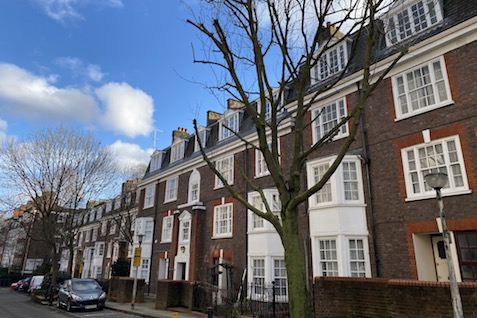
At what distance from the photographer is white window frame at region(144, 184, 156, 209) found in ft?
96.9

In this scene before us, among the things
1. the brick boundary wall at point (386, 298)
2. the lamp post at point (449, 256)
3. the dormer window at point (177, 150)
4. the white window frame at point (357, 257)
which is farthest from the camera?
the dormer window at point (177, 150)

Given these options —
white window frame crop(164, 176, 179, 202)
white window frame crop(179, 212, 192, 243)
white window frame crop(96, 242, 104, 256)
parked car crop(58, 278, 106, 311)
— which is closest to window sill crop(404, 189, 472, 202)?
white window frame crop(179, 212, 192, 243)

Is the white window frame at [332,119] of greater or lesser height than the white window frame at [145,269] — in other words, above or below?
above

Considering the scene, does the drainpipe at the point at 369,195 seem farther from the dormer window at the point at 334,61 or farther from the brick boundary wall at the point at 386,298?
the dormer window at the point at 334,61

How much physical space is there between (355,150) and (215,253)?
1097 centimetres

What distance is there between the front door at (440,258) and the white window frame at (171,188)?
18.7m

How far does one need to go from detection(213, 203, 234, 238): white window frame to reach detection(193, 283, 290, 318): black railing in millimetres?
3748

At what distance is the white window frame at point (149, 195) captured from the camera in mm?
29531

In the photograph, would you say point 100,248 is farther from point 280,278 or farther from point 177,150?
point 280,278

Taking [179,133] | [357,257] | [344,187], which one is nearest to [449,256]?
[357,257]

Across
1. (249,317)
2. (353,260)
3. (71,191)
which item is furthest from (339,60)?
(71,191)

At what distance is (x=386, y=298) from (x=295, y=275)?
4.80 m

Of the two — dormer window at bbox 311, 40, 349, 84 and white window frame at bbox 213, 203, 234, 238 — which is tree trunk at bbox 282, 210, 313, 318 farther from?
white window frame at bbox 213, 203, 234, 238

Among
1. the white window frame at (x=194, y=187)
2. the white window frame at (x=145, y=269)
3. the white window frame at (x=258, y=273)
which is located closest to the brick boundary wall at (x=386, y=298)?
the white window frame at (x=258, y=273)
